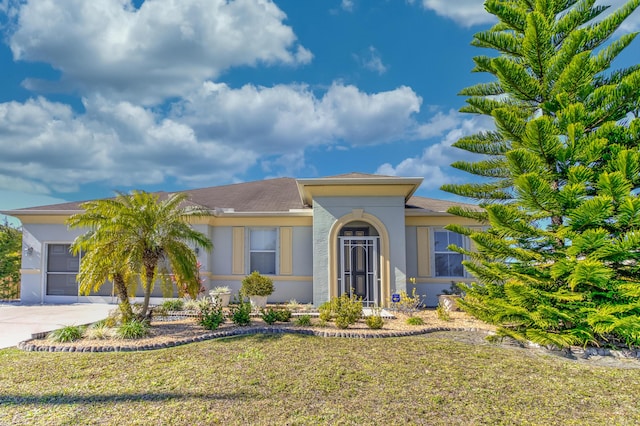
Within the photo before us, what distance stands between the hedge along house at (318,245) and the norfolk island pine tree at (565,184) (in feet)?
12.9

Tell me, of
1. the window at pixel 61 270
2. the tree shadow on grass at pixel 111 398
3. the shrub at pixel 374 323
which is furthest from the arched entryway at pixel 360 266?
the window at pixel 61 270

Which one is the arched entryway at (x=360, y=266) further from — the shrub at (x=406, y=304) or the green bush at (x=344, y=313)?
the green bush at (x=344, y=313)

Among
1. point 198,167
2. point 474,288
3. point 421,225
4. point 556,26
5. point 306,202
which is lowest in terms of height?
point 474,288

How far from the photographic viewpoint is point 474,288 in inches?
360

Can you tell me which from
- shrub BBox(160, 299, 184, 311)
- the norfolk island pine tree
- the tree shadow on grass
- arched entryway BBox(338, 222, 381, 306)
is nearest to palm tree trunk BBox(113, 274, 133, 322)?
shrub BBox(160, 299, 184, 311)

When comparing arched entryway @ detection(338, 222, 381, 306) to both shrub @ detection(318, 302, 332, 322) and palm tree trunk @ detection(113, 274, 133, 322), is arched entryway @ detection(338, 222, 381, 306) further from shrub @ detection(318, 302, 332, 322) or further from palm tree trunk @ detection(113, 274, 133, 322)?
palm tree trunk @ detection(113, 274, 133, 322)

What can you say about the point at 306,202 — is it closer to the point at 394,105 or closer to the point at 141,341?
the point at 394,105

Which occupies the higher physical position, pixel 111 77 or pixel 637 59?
pixel 111 77

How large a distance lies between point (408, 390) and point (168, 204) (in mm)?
6852

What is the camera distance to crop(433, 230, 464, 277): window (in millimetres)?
14125

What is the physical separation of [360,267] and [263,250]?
376 cm

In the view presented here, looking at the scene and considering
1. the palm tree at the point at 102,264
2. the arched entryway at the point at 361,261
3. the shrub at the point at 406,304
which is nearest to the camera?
the palm tree at the point at 102,264

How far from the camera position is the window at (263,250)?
1440cm

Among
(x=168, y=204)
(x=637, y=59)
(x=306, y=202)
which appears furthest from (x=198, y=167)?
(x=637, y=59)
